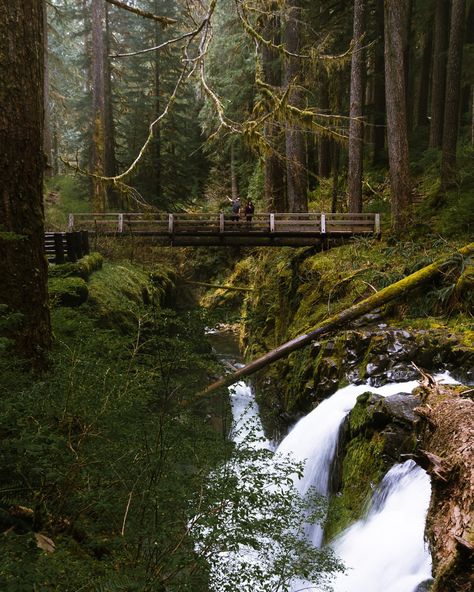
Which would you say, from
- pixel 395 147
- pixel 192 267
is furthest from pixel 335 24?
pixel 192 267

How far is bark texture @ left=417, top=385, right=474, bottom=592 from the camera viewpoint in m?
2.85

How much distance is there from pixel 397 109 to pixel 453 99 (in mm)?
2804

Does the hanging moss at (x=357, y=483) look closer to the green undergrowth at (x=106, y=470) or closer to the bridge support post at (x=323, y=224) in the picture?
the green undergrowth at (x=106, y=470)

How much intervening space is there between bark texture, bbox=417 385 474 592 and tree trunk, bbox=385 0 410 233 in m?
9.69

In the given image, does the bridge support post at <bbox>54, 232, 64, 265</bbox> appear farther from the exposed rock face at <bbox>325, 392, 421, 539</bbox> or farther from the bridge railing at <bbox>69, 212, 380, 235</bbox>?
the exposed rock face at <bbox>325, 392, 421, 539</bbox>

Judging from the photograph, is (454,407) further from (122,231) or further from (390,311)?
(122,231)

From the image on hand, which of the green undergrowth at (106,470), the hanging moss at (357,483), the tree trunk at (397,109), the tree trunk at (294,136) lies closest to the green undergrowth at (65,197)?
the tree trunk at (294,136)

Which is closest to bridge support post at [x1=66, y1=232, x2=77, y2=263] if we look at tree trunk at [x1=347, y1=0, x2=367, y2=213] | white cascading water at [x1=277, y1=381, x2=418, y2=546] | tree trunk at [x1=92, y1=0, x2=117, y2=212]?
white cascading water at [x1=277, y1=381, x2=418, y2=546]

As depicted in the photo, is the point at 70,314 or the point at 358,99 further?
the point at 358,99

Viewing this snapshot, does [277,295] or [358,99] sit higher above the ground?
[358,99]

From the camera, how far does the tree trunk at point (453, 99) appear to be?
49.1ft

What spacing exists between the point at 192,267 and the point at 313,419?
2101cm

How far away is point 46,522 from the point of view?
10.7ft

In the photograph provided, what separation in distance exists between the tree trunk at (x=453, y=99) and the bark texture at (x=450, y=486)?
37.7 ft
